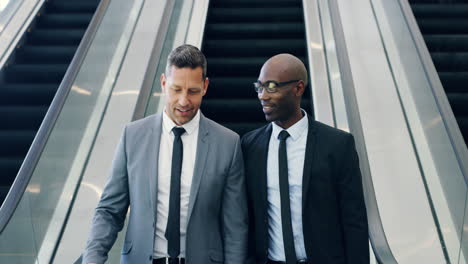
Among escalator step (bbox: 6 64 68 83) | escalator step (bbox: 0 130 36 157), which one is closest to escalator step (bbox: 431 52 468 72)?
escalator step (bbox: 6 64 68 83)

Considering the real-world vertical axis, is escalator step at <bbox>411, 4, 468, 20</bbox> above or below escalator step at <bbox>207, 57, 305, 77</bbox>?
above

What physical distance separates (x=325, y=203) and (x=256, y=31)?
537 cm

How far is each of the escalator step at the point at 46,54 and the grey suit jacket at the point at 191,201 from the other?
5050 millimetres

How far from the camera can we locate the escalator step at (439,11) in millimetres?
7508

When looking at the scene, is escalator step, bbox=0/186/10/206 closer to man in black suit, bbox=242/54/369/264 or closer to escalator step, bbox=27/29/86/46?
escalator step, bbox=27/29/86/46

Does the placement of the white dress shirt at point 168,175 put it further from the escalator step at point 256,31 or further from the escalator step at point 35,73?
the escalator step at point 256,31

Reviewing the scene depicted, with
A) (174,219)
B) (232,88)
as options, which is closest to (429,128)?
(232,88)

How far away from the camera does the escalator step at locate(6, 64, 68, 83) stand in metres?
6.70

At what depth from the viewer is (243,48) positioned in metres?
7.19

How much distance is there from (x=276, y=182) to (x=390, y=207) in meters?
2.41

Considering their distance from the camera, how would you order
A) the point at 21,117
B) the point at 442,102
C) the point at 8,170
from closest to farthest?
the point at 442,102 < the point at 8,170 < the point at 21,117

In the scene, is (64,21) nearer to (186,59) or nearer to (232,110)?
(232,110)

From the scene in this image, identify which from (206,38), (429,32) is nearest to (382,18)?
(429,32)

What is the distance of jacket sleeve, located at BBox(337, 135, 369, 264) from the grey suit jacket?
43 centimetres
